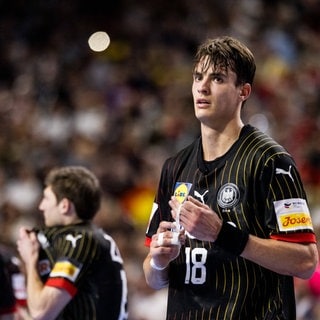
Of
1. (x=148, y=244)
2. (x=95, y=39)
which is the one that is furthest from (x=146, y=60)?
(x=148, y=244)

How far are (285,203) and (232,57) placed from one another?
2.31ft

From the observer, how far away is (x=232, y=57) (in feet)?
13.7

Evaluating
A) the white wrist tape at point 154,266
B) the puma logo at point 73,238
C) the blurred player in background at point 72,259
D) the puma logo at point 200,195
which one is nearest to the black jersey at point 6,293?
the blurred player in background at point 72,259

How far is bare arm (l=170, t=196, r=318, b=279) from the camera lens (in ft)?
12.5

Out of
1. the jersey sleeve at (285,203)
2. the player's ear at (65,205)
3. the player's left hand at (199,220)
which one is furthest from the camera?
the player's ear at (65,205)

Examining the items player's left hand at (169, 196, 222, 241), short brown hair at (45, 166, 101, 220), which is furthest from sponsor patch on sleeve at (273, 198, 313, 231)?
short brown hair at (45, 166, 101, 220)

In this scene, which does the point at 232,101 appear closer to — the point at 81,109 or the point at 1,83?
the point at 81,109

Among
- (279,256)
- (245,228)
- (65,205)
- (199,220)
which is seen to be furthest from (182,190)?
(65,205)

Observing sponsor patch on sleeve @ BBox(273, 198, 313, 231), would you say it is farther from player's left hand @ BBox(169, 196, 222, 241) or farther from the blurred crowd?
the blurred crowd

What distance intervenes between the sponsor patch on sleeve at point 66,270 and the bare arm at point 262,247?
1.41m

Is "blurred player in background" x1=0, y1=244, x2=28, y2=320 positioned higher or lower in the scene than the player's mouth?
lower

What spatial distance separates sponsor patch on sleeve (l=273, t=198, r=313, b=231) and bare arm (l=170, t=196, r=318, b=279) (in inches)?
3.0

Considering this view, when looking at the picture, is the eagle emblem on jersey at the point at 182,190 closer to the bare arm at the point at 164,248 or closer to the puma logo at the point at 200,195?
Result: the puma logo at the point at 200,195

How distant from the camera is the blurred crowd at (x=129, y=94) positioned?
1038cm
